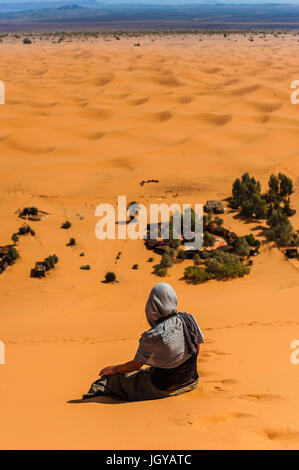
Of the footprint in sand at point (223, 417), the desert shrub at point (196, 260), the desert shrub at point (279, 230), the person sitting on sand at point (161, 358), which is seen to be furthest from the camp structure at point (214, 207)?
the footprint in sand at point (223, 417)

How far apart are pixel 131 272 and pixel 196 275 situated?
5.41ft

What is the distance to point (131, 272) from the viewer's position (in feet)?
38.3

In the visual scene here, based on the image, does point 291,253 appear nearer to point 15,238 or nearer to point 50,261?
point 50,261

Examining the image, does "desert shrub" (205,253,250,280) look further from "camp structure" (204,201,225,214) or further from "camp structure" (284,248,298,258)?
"camp structure" (204,201,225,214)

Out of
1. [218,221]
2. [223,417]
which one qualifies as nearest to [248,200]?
[218,221]

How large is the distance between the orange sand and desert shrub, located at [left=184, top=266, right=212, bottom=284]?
0.90ft

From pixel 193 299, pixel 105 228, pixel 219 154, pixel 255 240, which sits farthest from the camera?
pixel 219 154

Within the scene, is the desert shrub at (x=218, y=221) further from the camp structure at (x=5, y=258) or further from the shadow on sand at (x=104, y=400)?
the shadow on sand at (x=104, y=400)

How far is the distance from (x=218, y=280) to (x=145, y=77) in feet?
107

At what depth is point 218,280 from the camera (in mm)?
11125

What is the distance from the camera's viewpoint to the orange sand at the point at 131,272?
12.4 ft

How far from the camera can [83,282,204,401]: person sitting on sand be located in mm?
3982

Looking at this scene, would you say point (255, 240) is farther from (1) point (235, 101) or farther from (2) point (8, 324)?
(1) point (235, 101)
